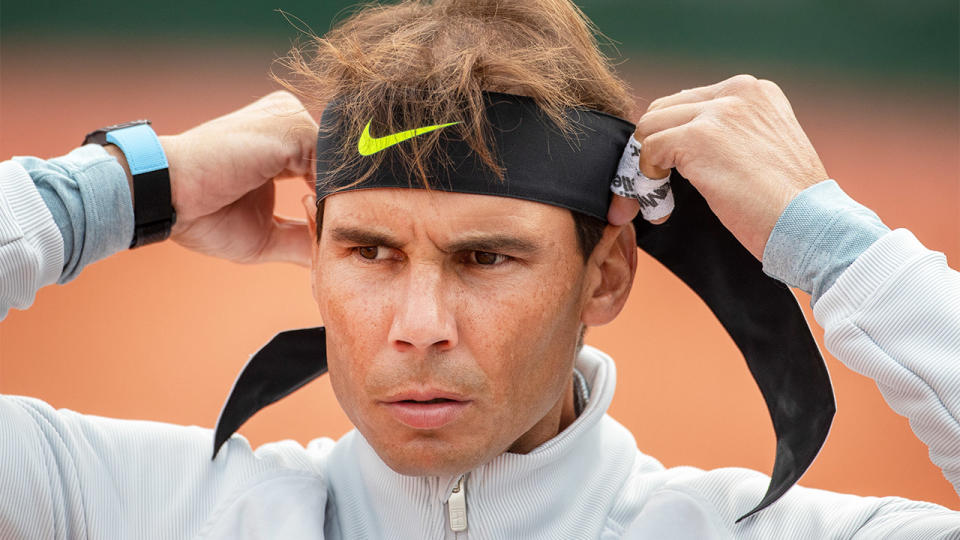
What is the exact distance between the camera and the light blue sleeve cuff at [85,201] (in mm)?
1780

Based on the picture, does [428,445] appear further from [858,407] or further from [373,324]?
[858,407]

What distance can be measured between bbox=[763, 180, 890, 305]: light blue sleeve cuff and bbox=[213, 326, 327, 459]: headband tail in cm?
89

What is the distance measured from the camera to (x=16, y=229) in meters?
1.68

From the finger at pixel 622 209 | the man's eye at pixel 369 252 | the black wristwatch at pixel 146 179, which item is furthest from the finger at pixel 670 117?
the black wristwatch at pixel 146 179

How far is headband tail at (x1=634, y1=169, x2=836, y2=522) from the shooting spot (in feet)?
5.41

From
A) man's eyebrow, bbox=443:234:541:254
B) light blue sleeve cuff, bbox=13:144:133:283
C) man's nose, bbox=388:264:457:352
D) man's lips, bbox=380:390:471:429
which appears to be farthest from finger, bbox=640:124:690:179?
light blue sleeve cuff, bbox=13:144:133:283

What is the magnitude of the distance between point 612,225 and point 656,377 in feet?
7.15

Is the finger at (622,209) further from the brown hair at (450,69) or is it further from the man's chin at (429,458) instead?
the man's chin at (429,458)

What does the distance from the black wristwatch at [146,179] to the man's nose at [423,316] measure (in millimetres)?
605

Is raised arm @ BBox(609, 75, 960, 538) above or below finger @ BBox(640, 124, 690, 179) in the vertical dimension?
below

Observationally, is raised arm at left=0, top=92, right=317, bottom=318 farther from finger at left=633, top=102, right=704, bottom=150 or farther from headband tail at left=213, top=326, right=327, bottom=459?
finger at left=633, top=102, right=704, bottom=150

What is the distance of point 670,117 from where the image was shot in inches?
63.3

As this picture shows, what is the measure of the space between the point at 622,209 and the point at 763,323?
311 mm

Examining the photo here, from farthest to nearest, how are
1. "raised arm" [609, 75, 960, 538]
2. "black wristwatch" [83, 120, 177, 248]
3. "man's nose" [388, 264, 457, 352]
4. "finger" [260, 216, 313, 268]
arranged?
"finger" [260, 216, 313, 268] < "black wristwatch" [83, 120, 177, 248] < "man's nose" [388, 264, 457, 352] < "raised arm" [609, 75, 960, 538]
